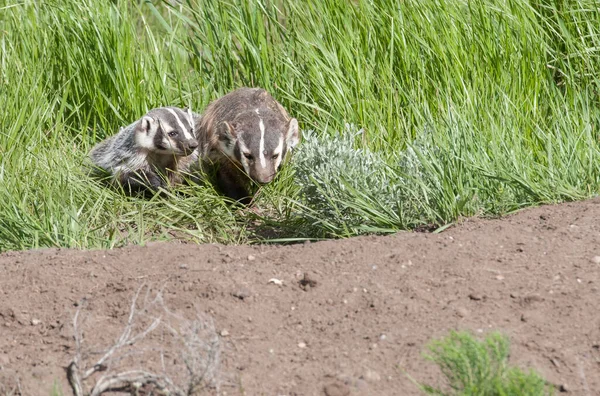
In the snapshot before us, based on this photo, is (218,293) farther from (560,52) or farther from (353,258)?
(560,52)

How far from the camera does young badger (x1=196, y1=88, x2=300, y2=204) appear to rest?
5238 millimetres

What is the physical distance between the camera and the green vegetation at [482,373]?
8.40 feet

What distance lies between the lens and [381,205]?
163 inches

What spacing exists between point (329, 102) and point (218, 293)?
7.31 ft

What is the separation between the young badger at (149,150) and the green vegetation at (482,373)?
9.41 feet

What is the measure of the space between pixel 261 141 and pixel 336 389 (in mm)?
2574

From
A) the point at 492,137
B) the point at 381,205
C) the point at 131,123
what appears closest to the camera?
the point at 381,205

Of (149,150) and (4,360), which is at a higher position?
(4,360)

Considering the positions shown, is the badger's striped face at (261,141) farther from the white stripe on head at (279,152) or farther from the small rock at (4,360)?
the small rock at (4,360)

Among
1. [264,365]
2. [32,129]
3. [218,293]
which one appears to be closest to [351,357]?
[264,365]

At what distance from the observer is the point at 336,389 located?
2865 mm

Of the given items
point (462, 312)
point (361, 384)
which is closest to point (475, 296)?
point (462, 312)

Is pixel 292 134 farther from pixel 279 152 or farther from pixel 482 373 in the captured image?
pixel 482 373

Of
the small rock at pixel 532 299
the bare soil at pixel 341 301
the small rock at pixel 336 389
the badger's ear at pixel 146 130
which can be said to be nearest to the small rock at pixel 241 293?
the bare soil at pixel 341 301
